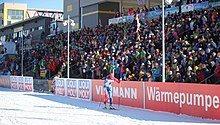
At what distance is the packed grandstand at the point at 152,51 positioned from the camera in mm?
18459

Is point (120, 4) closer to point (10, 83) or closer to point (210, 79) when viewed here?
point (10, 83)

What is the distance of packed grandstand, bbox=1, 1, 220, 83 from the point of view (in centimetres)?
1846

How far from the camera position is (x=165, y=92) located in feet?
49.9

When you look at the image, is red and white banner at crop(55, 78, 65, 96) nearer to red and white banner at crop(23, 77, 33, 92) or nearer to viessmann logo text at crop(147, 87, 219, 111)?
red and white banner at crop(23, 77, 33, 92)

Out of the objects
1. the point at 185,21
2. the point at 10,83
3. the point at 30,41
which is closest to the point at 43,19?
the point at 30,41

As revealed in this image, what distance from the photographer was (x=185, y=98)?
46.3 ft

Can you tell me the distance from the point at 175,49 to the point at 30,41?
3808cm

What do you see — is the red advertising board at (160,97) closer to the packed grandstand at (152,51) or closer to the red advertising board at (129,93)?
the red advertising board at (129,93)

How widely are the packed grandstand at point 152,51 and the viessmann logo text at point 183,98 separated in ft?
8.52

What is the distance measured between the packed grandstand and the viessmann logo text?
8.52ft

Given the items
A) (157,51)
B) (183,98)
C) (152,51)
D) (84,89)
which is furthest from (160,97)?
(152,51)

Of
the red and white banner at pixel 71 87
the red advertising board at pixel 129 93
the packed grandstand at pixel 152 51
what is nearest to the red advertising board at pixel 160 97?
the red advertising board at pixel 129 93

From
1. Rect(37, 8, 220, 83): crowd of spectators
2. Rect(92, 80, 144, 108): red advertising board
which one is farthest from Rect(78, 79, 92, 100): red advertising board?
Rect(37, 8, 220, 83): crowd of spectators

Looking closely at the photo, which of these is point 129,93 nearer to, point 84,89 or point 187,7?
point 84,89
